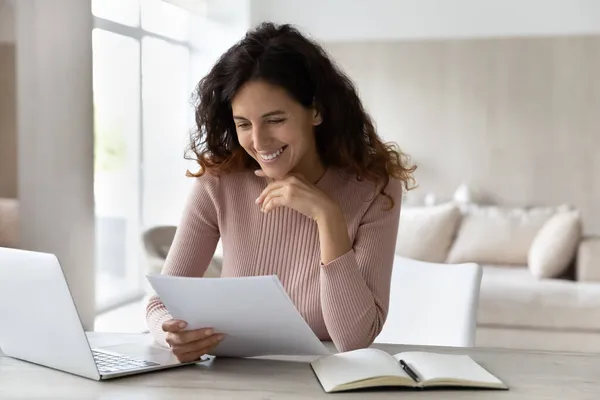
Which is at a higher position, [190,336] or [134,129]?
[134,129]

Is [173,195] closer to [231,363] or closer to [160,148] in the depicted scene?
[160,148]

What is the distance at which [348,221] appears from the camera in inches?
76.9

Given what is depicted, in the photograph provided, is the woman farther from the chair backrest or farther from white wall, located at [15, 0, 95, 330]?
the chair backrest

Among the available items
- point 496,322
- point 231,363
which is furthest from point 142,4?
point 231,363

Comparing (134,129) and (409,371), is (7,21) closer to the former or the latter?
(409,371)

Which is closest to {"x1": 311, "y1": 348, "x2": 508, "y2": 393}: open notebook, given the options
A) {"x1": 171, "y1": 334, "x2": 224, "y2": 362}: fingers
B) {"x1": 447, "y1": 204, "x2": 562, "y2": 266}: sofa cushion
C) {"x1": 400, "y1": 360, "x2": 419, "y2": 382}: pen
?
{"x1": 400, "y1": 360, "x2": 419, "y2": 382}: pen

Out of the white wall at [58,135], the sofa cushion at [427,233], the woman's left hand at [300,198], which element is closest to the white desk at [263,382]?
the woman's left hand at [300,198]

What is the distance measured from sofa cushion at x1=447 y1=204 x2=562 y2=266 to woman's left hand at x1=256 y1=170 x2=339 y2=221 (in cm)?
324

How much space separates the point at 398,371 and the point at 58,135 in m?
2.41

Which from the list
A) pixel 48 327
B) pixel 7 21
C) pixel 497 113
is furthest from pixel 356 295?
pixel 497 113

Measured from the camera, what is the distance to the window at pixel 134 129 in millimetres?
5883

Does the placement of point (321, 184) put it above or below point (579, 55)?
below

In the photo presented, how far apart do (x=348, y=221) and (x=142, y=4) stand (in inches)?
183

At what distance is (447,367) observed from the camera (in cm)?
139
